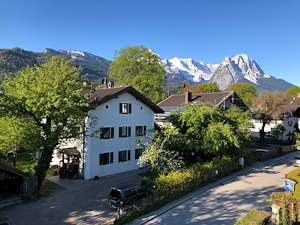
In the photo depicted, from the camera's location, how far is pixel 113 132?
112ft

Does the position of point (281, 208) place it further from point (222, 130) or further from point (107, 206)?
point (222, 130)

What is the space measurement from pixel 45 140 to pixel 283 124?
47.8 metres

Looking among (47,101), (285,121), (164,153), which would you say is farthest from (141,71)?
(47,101)

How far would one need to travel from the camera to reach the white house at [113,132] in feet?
105

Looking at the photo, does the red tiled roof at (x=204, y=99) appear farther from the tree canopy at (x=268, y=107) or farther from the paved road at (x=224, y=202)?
the paved road at (x=224, y=202)

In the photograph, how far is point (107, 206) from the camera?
24203 millimetres

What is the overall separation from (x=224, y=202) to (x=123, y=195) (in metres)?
7.23

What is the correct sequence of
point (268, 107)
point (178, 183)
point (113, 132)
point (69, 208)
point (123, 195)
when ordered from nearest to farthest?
point (123, 195) → point (69, 208) → point (178, 183) → point (113, 132) → point (268, 107)

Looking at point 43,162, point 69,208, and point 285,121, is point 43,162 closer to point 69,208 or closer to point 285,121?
point 69,208

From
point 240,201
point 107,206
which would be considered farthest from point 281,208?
point 107,206

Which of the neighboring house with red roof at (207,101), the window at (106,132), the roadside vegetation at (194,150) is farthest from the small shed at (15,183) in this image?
the neighboring house with red roof at (207,101)

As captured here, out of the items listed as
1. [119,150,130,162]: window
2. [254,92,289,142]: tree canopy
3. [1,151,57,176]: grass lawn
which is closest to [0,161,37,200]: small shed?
[1,151,57,176]: grass lawn

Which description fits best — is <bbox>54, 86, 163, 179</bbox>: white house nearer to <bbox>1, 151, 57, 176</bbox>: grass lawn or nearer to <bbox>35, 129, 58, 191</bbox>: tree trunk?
<bbox>1, 151, 57, 176</bbox>: grass lawn

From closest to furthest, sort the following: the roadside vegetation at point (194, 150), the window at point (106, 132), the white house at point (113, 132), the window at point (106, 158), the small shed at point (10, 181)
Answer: the small shed at point (10, 181) < the roadside vegetation at point (194, 150) < the white house at point (113, 132) < the window at point (106, 158) < the window at point (106, 132)
